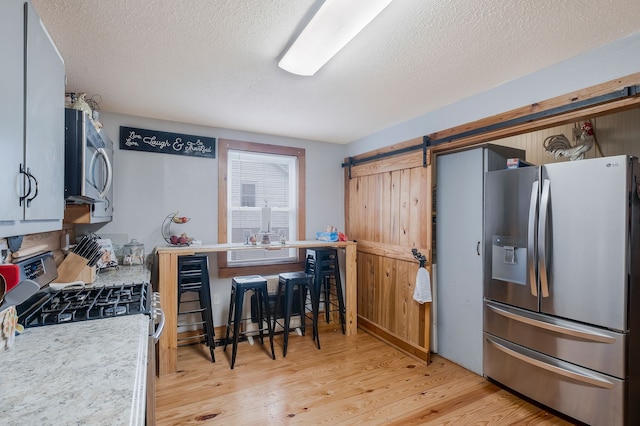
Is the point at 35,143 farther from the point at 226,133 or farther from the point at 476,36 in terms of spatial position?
the point at 226,133

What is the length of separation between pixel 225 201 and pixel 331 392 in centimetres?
216

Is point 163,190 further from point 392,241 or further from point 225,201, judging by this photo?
point 392,241

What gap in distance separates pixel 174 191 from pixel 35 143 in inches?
89.0

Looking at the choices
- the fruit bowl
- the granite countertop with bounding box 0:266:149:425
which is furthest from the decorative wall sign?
the granite countertop with bounding box 0:266:149:425

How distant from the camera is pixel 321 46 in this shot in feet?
5.33

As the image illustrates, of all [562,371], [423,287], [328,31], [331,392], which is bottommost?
[331,392]

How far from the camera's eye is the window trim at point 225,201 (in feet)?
11.2

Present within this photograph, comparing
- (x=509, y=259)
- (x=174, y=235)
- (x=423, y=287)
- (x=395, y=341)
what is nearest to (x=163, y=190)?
(x=174, y=235)

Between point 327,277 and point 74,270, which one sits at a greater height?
point 74,270

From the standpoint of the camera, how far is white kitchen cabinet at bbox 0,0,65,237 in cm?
85

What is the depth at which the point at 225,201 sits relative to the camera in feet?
11.3

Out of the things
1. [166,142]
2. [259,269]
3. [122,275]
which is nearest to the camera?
[122,275]

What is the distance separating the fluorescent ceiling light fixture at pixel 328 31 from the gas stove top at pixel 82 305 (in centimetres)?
157

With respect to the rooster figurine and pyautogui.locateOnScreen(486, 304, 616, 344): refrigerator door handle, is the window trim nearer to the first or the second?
pyautogui.locateOnScreen(486, 304, 616, 344): refrigerator door handle
